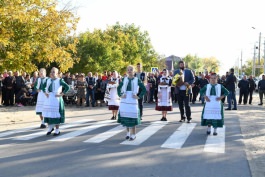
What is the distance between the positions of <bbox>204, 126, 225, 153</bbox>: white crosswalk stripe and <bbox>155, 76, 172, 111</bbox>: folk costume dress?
321cm

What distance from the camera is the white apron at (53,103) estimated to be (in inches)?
401

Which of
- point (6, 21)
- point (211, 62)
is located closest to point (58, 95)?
point (6, 21)

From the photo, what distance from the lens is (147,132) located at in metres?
10.9

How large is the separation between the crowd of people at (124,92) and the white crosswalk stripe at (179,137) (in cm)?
70

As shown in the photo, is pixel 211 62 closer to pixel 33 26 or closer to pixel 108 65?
pixel 108 65

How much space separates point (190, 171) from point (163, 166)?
56 cm

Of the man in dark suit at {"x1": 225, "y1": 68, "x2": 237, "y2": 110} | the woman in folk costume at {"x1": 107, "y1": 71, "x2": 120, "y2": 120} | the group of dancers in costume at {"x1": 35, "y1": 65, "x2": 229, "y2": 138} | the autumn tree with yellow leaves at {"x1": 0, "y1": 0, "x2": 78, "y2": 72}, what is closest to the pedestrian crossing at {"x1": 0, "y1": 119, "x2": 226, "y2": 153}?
the group of dancers in costume at {"x1": 35, "y1": 65, "x2": 229, "y2": 138}

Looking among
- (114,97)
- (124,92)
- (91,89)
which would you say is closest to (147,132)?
(124,92)

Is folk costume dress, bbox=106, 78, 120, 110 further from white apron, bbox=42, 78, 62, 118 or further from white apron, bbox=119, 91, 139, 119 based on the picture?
white apron, bbox=119, 91, 139, 119

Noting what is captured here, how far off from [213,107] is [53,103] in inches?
182

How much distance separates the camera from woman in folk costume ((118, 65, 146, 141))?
31.2ft

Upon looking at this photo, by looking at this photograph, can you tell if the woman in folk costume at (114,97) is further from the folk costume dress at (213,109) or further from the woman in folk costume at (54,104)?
the folk costume dress at (213,109)

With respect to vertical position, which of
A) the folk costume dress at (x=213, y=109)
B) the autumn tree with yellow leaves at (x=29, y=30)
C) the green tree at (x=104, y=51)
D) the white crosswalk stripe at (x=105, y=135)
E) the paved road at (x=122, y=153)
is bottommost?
the paved road at (x=122, y=153)

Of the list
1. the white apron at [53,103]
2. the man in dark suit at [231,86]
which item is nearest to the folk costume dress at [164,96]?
the white apron at [53,103]
